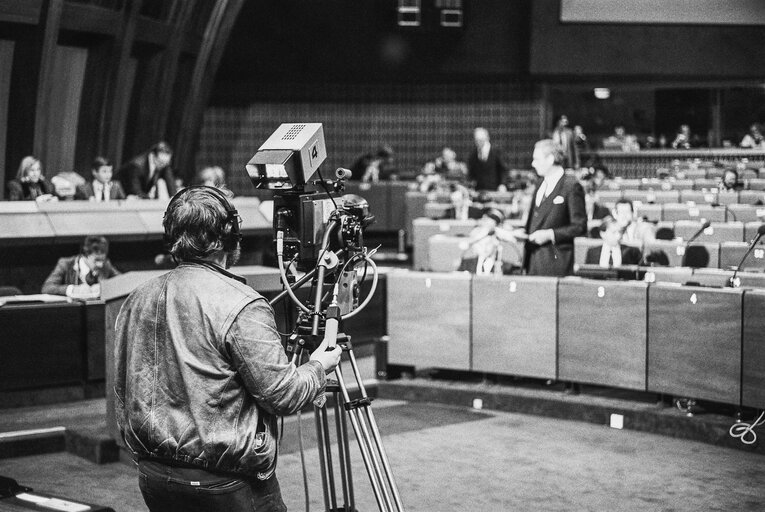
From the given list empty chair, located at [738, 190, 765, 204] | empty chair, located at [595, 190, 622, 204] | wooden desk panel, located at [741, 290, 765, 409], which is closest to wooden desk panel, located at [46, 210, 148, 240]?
wooden desk panel, located at [741, 290, 765, 409]

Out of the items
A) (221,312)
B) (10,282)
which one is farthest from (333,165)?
(221,312)

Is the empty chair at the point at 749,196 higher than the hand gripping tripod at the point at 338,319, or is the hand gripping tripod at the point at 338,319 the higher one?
the empty chair at the point at 749,196

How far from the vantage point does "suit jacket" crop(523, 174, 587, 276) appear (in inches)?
281

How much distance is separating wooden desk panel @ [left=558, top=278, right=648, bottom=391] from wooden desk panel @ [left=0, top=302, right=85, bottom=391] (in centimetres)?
308

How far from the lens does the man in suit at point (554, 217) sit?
7137 mm

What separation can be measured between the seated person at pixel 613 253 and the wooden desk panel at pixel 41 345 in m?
3.78

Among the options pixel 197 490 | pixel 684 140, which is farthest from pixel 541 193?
pixel 684 140

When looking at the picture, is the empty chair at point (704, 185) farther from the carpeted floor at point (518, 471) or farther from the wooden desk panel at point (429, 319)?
the carpeted floor at point (518, 471)

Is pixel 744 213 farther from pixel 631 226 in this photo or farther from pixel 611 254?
pixel 611 254

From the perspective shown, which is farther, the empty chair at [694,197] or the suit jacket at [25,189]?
the empty chair at [694,197]

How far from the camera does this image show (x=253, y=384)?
248 centimetres


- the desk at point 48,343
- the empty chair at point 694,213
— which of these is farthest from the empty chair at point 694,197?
the desk at point 48,343

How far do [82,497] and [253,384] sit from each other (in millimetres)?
2896

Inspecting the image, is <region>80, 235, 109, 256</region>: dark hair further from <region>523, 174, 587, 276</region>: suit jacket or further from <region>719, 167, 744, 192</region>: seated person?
<region>719, 167, 744, 192</region>: seated person
